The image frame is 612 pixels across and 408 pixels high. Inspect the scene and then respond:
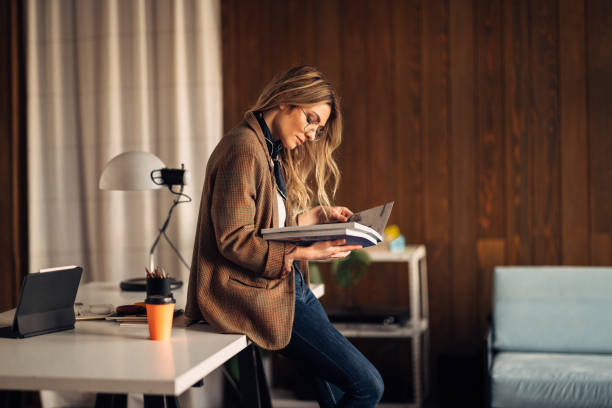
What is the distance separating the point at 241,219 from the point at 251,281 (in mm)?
170

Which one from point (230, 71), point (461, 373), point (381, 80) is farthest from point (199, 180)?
point (461, 373)

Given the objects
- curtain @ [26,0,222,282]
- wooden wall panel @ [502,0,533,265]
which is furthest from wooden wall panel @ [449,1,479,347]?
curtain @ [26,0,222,282]

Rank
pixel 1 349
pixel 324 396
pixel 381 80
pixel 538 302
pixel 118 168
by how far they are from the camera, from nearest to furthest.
A: pixel 1 349 < pixel 324 396 < pixel 118 168 < pixel 538 302 < pixel 381 80

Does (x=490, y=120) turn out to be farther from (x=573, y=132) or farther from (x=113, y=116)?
(x=113, y=116)

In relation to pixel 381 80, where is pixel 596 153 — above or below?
below

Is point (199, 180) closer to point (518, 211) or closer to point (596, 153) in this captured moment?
point (518, 211)

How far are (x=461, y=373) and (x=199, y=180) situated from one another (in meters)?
1.61

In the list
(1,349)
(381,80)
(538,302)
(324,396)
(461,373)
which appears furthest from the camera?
(381,80)

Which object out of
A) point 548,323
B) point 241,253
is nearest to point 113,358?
point 241,253

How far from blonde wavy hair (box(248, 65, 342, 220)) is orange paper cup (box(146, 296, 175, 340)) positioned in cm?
52

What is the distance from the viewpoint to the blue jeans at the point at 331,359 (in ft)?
5.65

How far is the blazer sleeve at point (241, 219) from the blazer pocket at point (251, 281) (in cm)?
3

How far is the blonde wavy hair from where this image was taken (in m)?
1.83

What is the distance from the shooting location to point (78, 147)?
3771 millimetres
